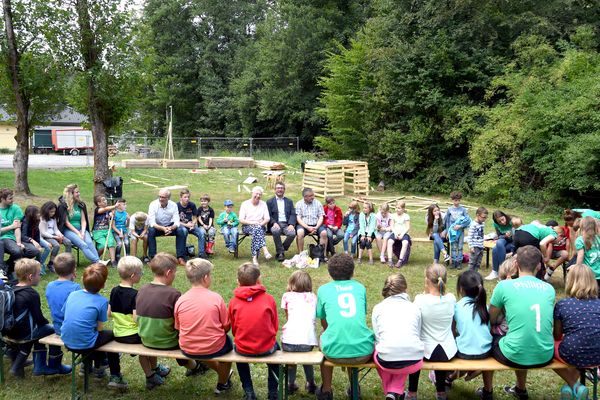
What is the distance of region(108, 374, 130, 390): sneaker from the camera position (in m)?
4.79

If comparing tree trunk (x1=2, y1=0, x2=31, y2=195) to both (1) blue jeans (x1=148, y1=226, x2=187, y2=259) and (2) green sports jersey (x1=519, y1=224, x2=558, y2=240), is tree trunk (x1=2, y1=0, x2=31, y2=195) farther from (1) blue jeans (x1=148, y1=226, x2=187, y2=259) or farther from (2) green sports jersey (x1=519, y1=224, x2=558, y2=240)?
(2) green sports jersey (x1=519, y1=224, x2=558, y2=240)

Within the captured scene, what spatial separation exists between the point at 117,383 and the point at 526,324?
11.1ft

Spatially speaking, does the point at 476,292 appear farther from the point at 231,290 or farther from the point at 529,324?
the point at 231,290

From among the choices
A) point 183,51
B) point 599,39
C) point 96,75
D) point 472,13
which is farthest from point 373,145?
point 183,51

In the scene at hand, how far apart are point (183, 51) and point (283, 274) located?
38.7 metres

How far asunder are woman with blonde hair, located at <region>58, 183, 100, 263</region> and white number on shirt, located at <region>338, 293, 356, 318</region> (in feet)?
18.0

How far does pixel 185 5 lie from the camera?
44.4 meters

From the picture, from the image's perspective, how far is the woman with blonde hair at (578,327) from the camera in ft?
13.9

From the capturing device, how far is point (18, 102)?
49.2 feet

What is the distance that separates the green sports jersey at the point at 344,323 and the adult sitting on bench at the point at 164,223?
5.14 meters

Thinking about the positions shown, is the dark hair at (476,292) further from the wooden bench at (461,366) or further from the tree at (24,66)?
the tree at (24,66)

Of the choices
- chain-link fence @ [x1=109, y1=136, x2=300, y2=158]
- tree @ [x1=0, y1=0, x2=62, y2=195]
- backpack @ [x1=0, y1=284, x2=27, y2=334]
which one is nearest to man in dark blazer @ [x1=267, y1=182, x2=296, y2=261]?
backpack @ [x1=0, y1=284, x2=27, y2=334]

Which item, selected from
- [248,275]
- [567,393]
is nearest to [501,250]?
[567,393]

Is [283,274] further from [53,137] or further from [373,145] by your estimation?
[53,137]
